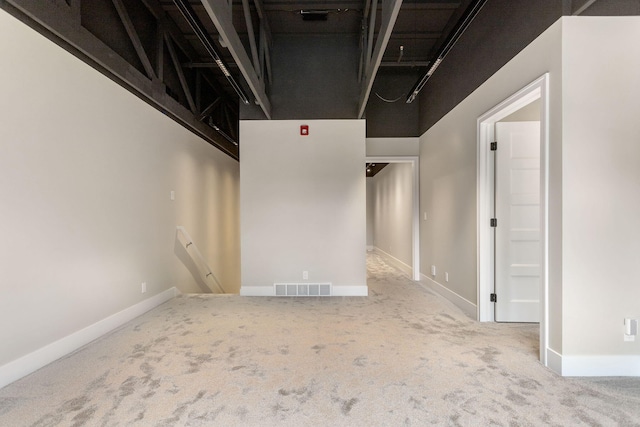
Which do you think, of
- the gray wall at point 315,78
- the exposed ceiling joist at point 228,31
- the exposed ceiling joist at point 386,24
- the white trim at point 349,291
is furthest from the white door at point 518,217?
the exposed ceiling joist at point 228,31

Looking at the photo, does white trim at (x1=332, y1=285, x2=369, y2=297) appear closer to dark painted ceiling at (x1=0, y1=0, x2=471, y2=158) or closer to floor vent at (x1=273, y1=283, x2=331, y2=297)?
floor vent at (x1=273, y1=283, x2=331, y2=297)

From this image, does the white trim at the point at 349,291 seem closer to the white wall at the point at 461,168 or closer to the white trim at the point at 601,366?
the white wall at the point at 461,168

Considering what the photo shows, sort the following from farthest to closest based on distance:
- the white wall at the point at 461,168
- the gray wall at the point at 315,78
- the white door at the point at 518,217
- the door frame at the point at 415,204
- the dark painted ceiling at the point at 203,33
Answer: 1. the door frame at the point at 415,204
2. the gray wall at the point at 315,78
3. the white door at the point at 518,217
4. the dark painted ceiling at the point at 203,33
5. the white wall at the point at 461,168

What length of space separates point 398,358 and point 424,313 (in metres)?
1.30

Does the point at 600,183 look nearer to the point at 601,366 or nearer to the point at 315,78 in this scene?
the point at 601,366

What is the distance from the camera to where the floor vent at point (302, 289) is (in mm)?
4383

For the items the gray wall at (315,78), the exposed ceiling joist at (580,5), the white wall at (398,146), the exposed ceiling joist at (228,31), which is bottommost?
the white wall at (398,146)

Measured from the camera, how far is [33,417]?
1.70 meters

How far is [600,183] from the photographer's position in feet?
7.00

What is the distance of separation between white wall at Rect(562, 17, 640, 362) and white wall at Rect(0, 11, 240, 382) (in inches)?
156

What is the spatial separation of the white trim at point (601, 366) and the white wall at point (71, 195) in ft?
13.0

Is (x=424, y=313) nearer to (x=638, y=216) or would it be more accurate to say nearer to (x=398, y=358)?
(x=398, y=358)

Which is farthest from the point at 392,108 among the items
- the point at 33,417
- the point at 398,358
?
the point at 33,417

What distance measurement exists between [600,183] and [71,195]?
4239 mm
